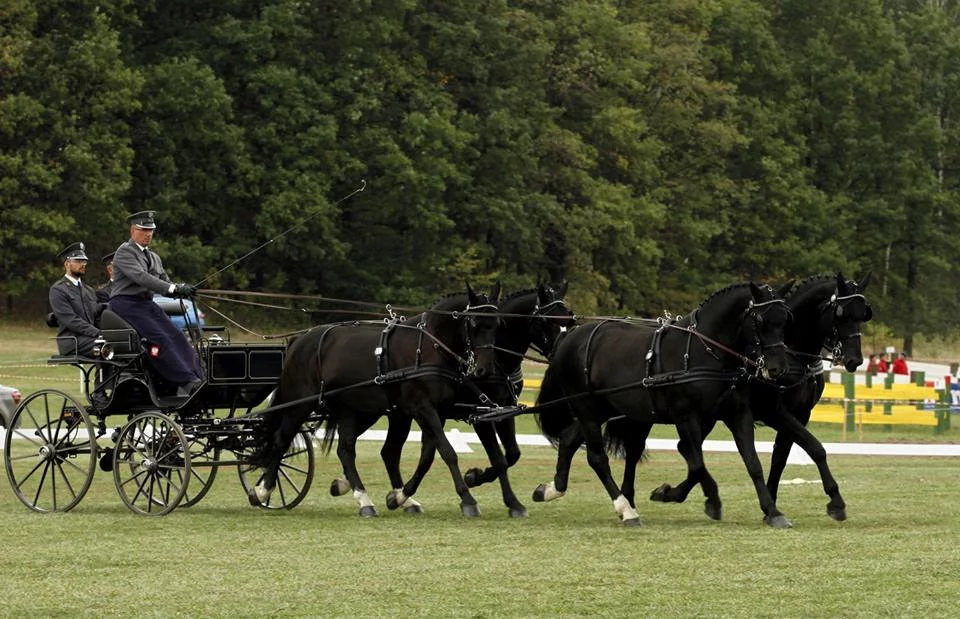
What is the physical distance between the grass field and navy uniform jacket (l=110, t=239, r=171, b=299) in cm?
190

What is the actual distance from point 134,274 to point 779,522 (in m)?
5.70

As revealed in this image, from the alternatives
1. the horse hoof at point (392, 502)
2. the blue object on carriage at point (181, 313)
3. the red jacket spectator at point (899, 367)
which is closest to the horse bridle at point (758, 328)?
the horse hoof at point (392, 502)

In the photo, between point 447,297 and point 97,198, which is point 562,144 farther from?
point 447,297

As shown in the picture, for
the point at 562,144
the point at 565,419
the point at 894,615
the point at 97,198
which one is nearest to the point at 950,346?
the point at 562,144

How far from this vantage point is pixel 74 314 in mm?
16625

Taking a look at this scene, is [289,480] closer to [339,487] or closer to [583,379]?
[339,487]

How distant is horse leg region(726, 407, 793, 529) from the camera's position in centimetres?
1484

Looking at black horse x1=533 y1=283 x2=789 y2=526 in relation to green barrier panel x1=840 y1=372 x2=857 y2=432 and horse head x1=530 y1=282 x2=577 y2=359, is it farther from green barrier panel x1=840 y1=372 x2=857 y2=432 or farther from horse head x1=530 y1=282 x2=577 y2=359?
green barrier panel x1=840 y1=372 x2=857 y2=432

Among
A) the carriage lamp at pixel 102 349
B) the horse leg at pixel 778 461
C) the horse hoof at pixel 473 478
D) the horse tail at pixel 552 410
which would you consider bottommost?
the horse hoof at pixel 473 478

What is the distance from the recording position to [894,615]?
10242mm

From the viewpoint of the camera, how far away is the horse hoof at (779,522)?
579 inches

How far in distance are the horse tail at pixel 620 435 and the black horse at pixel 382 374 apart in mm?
1455

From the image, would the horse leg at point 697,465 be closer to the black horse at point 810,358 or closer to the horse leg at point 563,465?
the black horse at point 810,358

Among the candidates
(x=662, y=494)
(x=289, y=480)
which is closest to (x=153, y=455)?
(x=289, y=480)
